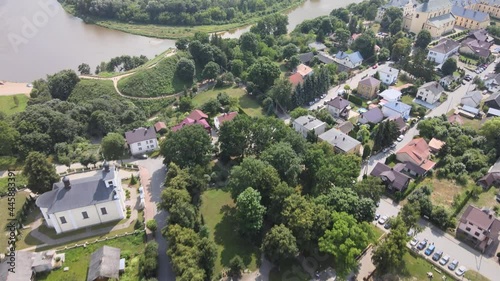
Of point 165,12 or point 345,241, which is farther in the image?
point 165,12

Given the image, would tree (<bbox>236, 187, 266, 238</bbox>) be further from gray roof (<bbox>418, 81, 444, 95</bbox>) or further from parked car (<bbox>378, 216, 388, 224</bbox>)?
gray roof (<bbox>418, 81, 444, 95</bbox>)

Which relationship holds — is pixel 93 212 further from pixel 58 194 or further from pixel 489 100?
pixel 489 100

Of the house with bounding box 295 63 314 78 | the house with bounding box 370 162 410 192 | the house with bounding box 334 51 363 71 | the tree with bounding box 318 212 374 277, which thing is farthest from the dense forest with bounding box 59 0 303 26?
the tree with bounding box 318 212 374 277

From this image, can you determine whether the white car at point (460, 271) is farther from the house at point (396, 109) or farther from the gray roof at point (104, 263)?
the gray roof at point (104, 263)

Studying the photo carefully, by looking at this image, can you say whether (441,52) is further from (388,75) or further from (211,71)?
(211,71)

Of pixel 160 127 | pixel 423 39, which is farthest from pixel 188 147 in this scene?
pixel 423 39

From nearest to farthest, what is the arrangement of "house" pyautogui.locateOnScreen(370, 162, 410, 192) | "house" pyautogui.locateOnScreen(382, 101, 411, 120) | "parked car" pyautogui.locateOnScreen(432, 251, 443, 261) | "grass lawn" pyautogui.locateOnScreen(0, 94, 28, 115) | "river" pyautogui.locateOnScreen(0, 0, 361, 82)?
"parked car" pyautogui.locateOnScreen(432, 251, 443, 261) → "house" pyautogui.locateOnScreen(370, 162, 410, 192) → "house" pyautogui.locateOnScreen(382, 101, 411, 120) → "grass lawn" pyautogui.locateOnScreen(0, 94, 28, 115) → "river" pyautogui.locateOnScreen(0, 0, 361, 82)
